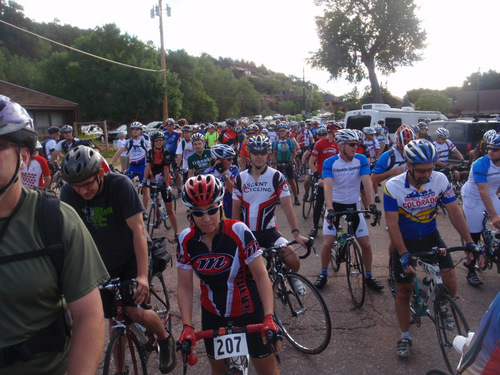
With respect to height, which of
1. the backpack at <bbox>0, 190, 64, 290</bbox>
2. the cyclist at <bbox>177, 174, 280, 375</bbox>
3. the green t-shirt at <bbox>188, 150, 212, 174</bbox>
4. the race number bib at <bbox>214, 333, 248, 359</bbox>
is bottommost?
the race number bib at <bbox>214, 333, 248, 359</bbox>

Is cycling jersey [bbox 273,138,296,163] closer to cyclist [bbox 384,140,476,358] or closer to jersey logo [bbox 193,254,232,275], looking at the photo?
cyclist [bbox 384,140,476,358]

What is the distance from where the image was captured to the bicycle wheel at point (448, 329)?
11.3 ft

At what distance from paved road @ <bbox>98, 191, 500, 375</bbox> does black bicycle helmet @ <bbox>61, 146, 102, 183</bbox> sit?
213 centimetres

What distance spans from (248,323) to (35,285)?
166 centimetres

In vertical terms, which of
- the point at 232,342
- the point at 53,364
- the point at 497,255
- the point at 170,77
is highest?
the point at 170,77

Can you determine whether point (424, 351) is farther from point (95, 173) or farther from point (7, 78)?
point (7, 78)

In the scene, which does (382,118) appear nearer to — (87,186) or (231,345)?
(87,186)

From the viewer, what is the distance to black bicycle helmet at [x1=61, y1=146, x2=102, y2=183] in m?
2.93

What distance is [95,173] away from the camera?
3020 millimetres

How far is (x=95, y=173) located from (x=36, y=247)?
5.21 feet

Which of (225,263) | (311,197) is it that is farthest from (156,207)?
(225,263)

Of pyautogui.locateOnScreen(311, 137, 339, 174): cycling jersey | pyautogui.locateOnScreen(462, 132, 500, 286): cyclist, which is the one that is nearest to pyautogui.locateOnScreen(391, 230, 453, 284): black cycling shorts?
pyautogui.locateOnScreen(462, 132, 500, 286): cyclist

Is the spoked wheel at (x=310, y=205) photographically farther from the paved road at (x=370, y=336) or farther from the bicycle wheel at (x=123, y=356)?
the bicycle wheel at (x=123, y=356)

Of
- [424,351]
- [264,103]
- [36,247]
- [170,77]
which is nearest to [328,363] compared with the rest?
[424,351]
